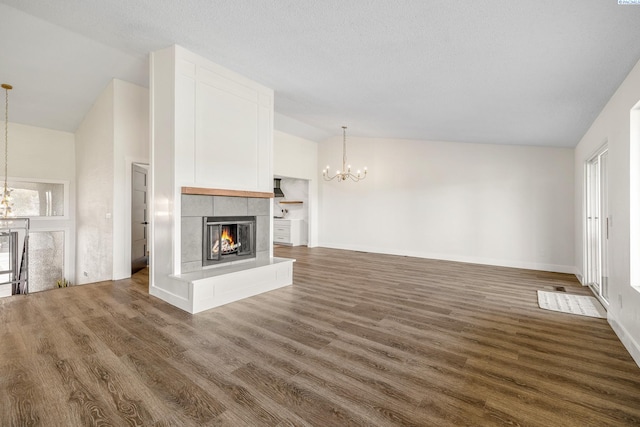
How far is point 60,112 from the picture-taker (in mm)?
5688

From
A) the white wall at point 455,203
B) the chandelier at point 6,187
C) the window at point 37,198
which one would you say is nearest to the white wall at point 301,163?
the white wall at point 455,203

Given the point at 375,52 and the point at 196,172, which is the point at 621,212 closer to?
the point at 375,52

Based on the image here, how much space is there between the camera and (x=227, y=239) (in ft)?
14.6

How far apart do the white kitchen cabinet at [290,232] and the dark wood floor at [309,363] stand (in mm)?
5585

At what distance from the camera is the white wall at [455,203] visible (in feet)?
19.6

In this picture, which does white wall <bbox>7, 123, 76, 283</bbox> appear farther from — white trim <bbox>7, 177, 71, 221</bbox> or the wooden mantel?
the wooden mantel

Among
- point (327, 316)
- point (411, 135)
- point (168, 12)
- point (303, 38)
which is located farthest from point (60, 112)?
point (411, 135)

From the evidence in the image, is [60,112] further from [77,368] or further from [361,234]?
[361,234]

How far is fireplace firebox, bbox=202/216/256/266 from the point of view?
13.6 ft

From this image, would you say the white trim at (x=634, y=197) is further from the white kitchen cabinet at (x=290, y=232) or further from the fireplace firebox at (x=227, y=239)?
the white kitchen cabinet at (x=290, y=232)

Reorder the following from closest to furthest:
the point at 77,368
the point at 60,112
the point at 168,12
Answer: the point at 77,368 < the point at 168,12 < the point at 60,112

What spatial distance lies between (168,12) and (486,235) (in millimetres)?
6859

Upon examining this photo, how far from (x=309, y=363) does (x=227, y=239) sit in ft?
8.64

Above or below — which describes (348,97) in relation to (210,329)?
above
